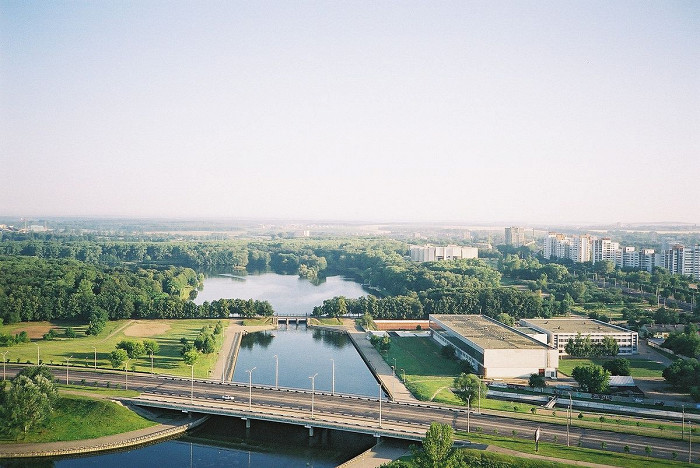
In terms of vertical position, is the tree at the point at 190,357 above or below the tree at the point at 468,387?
below

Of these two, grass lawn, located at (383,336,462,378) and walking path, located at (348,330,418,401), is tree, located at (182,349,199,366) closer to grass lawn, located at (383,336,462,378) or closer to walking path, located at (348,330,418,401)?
walking path, located at (348,330,418,401)

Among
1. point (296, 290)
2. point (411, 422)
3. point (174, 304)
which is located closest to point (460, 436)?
point (411, 422)

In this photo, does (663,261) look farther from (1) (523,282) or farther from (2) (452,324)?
(2) (452,324)

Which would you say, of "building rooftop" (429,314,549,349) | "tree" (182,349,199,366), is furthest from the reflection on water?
"building rooftop" (429,314,549,349)

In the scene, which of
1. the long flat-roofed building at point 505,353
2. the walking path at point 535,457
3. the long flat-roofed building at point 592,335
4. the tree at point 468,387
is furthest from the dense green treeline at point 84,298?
the walking path at point 535,457

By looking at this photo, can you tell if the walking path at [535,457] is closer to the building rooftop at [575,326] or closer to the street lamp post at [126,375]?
the street lamp post at [126,375]
